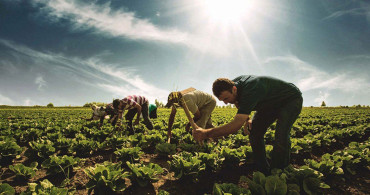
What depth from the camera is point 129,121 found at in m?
8.13

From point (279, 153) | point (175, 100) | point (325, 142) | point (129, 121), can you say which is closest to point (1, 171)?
point (175, 100)

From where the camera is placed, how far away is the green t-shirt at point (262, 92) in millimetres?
2499

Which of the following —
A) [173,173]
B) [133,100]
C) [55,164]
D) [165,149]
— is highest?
[133,100]

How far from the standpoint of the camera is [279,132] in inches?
117

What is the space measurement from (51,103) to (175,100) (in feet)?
292

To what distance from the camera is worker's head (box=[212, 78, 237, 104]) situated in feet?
8.95

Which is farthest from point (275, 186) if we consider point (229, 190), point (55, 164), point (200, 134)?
point (55, 164)

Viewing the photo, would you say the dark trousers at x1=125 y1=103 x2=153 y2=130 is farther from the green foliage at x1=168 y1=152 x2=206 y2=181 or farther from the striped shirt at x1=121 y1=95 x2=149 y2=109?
the green foliage at x1=168 y1=152 x2=206 y2=181

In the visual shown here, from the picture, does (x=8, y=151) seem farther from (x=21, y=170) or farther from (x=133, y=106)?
(x=133, y=106)

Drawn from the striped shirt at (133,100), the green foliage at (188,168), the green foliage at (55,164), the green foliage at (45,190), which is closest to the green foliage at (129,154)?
the green foliage at (55,164)

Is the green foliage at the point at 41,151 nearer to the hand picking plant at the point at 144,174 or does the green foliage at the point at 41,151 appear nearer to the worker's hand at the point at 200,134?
the hand picking plant at the point at 144,174

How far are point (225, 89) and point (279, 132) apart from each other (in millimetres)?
1235

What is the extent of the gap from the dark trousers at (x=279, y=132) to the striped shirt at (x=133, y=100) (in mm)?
5038

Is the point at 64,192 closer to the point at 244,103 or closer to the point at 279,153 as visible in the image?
the point at 244,103
